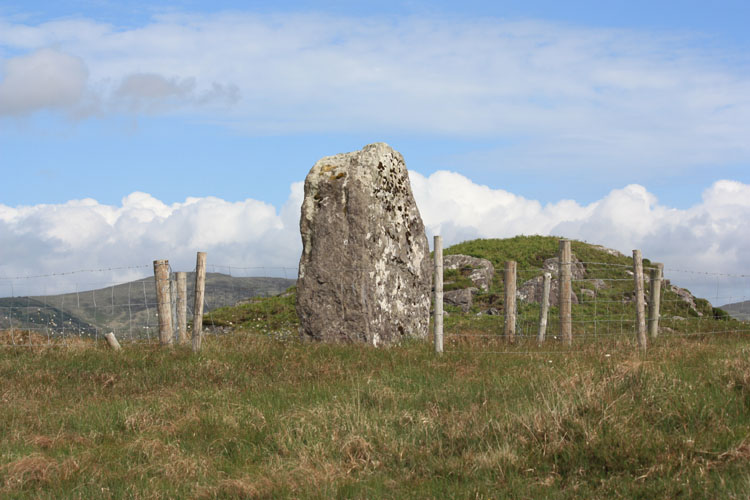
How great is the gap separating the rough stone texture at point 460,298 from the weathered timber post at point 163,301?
1102cm

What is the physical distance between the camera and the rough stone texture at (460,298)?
74.7 ft

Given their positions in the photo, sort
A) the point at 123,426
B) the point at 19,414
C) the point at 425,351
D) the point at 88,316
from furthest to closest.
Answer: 1. the point at 88,316
2. the point at 425,351
3. the point at 19,414
4. the point at 123,426

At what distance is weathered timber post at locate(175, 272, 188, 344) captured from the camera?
14.9 metres

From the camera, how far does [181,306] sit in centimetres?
1505

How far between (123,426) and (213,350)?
437cm

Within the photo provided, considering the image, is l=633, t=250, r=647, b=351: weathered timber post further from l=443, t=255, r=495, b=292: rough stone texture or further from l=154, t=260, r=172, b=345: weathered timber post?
l=154, t=260, r=172, b=345: weathered timber post

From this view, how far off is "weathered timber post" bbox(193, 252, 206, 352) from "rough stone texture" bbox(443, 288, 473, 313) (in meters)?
10.9

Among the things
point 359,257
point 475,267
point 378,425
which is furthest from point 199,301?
point 475,267

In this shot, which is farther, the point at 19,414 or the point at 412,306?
the point at 412,306

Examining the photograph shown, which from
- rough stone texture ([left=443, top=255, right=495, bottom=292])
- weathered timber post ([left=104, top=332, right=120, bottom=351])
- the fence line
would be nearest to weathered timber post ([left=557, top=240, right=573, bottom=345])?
the fence line

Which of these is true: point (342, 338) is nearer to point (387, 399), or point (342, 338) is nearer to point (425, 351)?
point (425, 351)

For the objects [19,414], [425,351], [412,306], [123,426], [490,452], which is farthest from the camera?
[412,306]

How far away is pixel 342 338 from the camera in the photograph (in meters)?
13.9

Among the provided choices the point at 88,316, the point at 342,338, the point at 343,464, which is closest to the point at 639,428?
the point at 343,464
